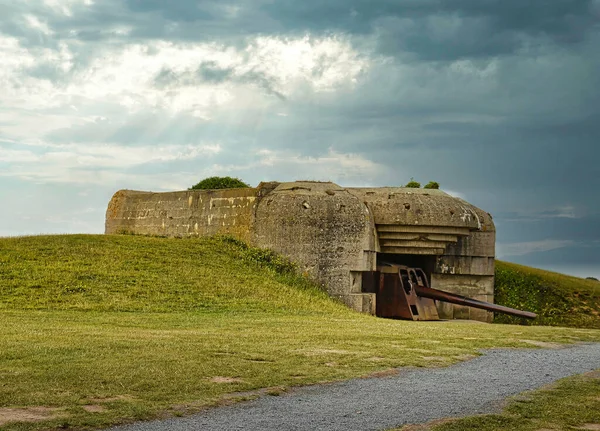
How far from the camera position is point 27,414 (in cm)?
683

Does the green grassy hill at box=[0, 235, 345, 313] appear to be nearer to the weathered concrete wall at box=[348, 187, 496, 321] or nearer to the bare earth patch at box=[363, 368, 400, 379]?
the weathered concrete wall at box=[348, 187, 496, 321]

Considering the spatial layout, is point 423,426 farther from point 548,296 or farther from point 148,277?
point 548,296

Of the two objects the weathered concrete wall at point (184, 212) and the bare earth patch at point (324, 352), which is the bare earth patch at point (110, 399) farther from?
the weathered concrete wall at point (184, 212)

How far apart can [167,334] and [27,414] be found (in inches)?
208

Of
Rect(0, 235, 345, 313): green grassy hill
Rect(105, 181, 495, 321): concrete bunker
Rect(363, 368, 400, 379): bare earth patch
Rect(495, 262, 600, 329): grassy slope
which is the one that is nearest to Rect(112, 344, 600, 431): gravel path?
Rect(363, 368, 400, 379): bare earth patch

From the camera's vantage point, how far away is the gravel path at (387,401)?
6629 millimetres

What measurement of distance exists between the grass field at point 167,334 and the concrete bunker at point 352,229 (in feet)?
2.56

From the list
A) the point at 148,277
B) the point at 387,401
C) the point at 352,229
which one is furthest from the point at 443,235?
the point at 387,401

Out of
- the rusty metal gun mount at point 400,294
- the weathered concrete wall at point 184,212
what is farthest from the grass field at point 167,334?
the rusty metal gun mount at point 400,294

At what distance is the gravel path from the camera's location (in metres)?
6.63

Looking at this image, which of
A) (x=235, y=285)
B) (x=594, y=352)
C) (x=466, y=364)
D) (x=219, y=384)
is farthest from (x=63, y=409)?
(x=235, y=285)

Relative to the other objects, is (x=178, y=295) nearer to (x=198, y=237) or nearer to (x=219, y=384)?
(x=198, y=237)

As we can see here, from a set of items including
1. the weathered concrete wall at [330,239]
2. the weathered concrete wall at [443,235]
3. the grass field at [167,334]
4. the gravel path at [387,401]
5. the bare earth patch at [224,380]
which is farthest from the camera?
the weathered concrete wall at [443,235]

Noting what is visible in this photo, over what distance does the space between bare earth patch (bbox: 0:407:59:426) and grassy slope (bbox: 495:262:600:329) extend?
21.1 meters
